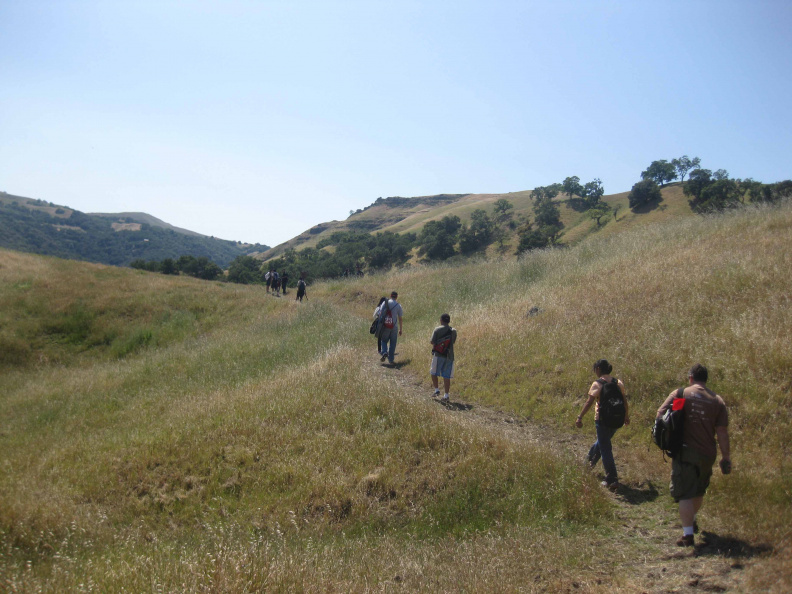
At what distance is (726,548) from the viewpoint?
13.5 ft

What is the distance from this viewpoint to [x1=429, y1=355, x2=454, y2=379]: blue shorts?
9.38 m

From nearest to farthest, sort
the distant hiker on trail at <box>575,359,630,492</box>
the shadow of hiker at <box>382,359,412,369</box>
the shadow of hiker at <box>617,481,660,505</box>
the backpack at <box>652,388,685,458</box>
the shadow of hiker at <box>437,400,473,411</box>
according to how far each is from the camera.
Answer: the backpack at <box>652,388,685,458</box>, the shadow of hiker at <box>617,481,660,505</box>, the distant hiker on trail at <box>575,359,630,492</box>, the shadow of hiker at <box>437,400,473,411</box>, the shadow of hiker at <box>382,359,412,369</box>

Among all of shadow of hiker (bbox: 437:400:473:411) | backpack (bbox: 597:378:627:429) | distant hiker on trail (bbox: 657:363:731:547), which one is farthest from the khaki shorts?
shadow of hiker (bbox: 437:400:473:411)

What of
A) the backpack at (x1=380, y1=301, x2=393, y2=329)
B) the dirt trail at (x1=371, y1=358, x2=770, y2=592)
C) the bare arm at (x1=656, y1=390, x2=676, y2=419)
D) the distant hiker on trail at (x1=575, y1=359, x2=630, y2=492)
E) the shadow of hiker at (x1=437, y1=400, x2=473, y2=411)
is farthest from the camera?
the backpack at (x1=380, y1=301, x2=393, y2=329)

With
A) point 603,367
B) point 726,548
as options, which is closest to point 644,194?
point 603,367

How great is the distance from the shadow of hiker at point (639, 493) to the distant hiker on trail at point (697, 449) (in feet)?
3.01

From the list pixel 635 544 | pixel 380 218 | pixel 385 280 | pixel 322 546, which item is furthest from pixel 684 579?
pixel 380 218

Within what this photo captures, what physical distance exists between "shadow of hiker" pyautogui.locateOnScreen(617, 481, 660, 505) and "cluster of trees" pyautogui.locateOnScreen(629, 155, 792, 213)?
23.6 m

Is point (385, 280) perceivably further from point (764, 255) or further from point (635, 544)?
point (635, 544)

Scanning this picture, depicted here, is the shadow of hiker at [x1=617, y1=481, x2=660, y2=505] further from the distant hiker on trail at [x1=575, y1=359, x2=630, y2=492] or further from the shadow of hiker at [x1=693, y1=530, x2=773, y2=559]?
the shadow of hiker at [x1=693, y1=530, x2=773, y2=559]

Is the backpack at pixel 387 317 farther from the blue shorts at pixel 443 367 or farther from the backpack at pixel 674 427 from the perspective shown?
the backpack at pixel 674 427

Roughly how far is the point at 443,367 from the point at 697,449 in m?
5.47

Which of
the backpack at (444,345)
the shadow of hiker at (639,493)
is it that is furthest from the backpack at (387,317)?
the shadow of hiker at (639,493)

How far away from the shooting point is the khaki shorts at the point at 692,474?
4.40 meters
